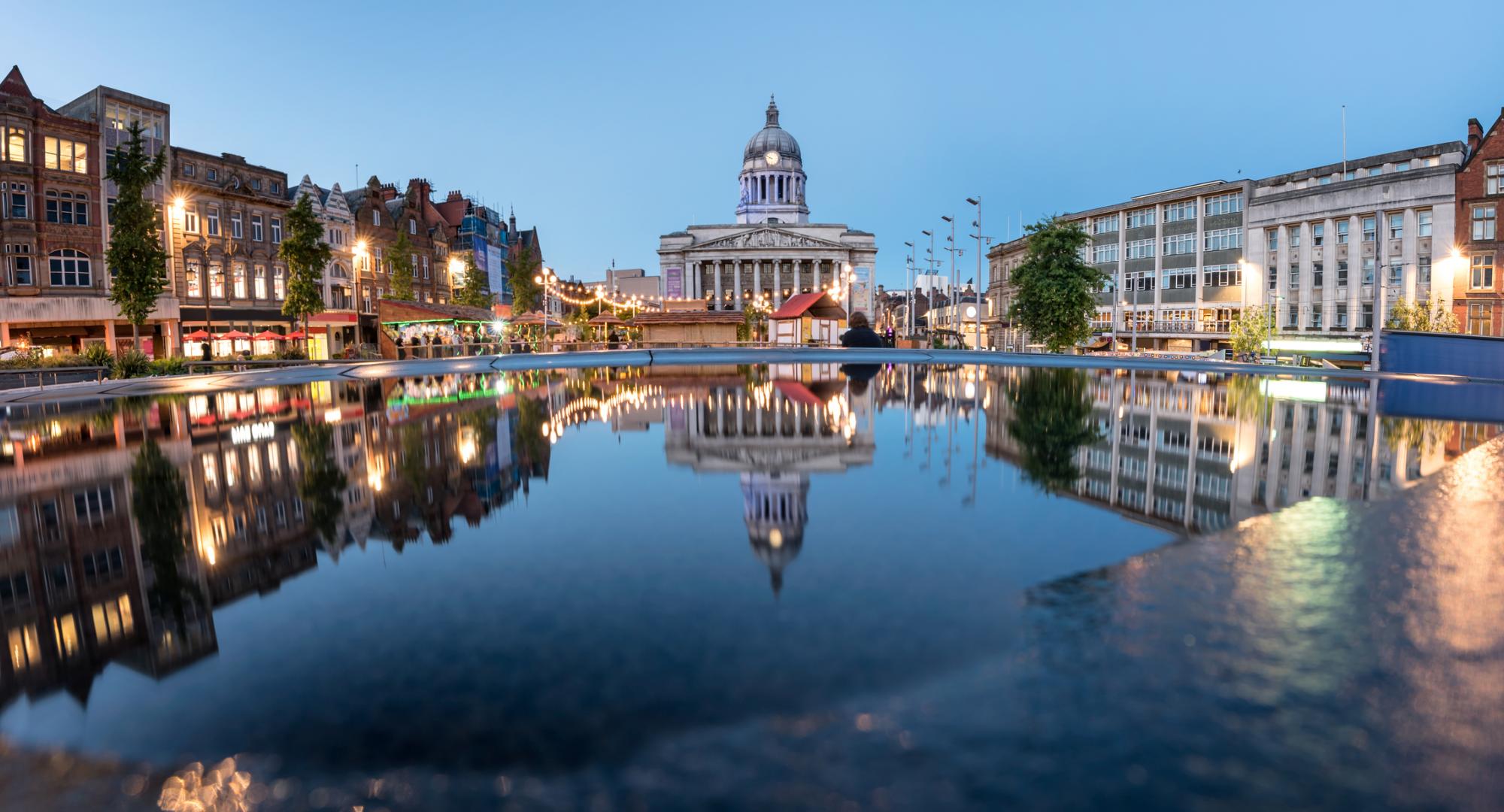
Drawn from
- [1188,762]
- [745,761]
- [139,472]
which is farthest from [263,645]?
[139,472]

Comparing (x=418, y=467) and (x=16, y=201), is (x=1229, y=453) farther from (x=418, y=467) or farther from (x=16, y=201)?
(x=16, y=201)

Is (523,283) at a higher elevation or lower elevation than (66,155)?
lower

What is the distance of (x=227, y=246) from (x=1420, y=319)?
230ft

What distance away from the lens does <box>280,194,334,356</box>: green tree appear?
158 feet

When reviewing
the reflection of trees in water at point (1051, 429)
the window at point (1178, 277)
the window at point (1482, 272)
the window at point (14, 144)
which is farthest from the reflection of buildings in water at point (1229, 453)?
the window at point (1178, 277)

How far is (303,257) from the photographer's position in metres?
48.5

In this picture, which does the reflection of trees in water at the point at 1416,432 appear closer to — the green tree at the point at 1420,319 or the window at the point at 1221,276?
the green tree at the point at 1420,319

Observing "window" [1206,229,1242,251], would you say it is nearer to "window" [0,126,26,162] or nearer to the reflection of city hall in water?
the reflection of city hall in water

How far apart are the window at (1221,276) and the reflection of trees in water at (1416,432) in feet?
208

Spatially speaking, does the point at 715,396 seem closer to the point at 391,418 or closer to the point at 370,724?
the point at 391,418

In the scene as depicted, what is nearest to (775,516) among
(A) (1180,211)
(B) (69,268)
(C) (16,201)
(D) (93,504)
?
(D) (93,504)

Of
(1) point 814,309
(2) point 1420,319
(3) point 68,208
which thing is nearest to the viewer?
(3) point 68,208

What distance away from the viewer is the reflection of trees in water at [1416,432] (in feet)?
51.1

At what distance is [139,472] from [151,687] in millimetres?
9524
